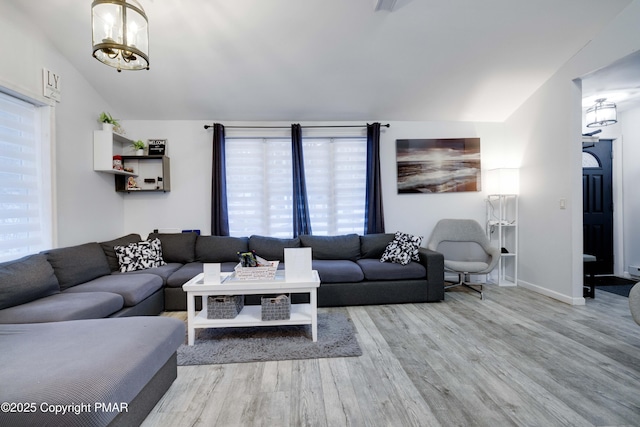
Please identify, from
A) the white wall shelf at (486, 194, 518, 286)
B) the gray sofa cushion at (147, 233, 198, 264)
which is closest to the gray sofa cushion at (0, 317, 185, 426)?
the gray sofa cushion at (147, 233, 198, 264)

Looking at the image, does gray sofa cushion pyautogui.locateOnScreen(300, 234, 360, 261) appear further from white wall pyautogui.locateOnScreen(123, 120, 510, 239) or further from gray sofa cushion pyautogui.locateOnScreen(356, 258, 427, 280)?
white wall pyautogui.locateOnScreen(123, 120, 510, 239)

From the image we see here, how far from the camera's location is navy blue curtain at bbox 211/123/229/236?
12.5 feet

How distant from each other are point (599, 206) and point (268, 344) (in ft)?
17.6

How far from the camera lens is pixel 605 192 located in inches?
170

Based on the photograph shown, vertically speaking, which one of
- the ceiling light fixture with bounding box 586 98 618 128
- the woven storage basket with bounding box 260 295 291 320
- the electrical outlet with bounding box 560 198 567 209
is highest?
the ceiling light fixture with bounding box 586 98 618 128

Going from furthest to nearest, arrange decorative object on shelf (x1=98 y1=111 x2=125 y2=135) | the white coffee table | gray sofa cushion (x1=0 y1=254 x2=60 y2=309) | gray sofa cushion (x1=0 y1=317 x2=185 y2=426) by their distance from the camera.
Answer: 1. decorative object on shelf (x1=98 y1=111 x2=125 y2=135)
2. the white coffee table
3. gray sofa cushion (x1=0 y1=254 x2=60 y2=309)
4. gray sofa cushion (x1=0 y1=317 x2=185 y2=426)

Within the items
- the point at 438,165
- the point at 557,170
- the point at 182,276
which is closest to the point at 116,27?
the point at 182,276

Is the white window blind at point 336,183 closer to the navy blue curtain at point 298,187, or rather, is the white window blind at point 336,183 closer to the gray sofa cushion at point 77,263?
the navy blue curtain at point 298,187

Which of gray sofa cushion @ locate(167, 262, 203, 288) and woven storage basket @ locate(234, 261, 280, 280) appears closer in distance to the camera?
woven storage basket @ locate(234, 261, 280, 280)

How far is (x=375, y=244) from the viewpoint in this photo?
3.76 metres

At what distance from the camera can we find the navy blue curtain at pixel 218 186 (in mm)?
3811

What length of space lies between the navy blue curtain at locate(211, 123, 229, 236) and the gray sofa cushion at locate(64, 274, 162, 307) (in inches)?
42.8

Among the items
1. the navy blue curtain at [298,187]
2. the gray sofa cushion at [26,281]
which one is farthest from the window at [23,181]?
the navy blue curtain at [298,187]

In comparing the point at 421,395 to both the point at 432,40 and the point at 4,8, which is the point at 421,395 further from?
the point at 4,8
